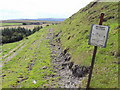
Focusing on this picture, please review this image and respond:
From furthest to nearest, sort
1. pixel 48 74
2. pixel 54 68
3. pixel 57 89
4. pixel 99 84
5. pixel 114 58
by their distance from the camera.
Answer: pixel 54 68 < pixel 48 74 < pixel 114 58 < pixel 57 89 < pixel 99 84

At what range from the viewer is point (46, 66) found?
25625mm

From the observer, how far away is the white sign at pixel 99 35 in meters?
13.7

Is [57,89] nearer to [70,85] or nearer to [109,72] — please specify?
[70,85]

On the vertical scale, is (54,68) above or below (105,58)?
below

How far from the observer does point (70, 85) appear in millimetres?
17625

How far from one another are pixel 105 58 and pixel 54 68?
9.40m

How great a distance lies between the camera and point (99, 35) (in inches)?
551

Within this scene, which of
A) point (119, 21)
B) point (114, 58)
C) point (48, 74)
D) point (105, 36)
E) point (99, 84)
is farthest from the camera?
point (119, 21)

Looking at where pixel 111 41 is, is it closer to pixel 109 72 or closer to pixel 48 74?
pixel 109 72

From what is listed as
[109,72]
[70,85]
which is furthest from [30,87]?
[109,72]

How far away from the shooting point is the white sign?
541 inches

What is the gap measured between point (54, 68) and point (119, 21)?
20490 mm

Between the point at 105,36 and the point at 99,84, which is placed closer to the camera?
the point at 105,36

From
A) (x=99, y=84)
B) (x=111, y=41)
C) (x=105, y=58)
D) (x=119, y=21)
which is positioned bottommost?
(x=99, y=84)
